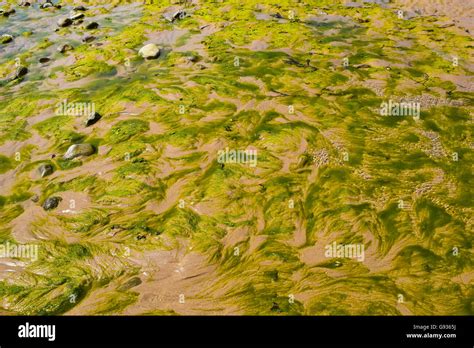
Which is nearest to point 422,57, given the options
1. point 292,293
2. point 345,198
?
point 345,198

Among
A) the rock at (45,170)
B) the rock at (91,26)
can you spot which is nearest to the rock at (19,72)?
the rock at (91,26)

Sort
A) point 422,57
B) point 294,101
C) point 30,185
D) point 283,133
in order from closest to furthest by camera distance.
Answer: point 30,185 → point 283,133 → point 294,101 → point 422,57

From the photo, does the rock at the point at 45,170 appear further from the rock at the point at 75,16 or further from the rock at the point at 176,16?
the rock at the point at 75,16

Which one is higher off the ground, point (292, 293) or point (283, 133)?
point (283, 133)

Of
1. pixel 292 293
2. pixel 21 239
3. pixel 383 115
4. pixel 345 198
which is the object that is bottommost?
pixel 21 239

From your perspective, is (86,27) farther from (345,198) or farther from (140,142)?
(345,198)
